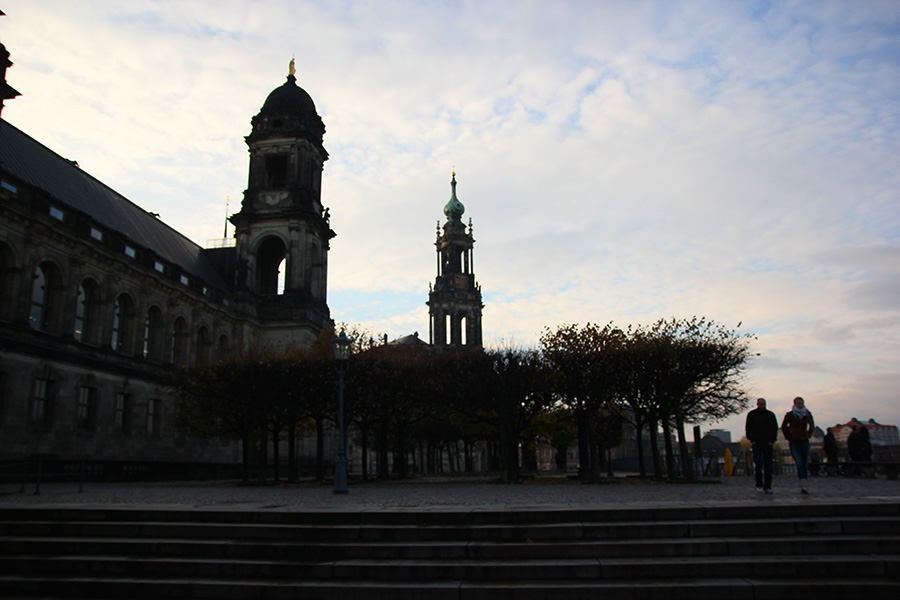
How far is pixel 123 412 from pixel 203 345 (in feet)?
39.1

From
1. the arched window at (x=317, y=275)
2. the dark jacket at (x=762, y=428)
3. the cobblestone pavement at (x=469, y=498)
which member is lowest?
the cobblestone pavement at (x=469, y=498)

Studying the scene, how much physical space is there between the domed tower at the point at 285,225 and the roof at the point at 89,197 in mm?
4042

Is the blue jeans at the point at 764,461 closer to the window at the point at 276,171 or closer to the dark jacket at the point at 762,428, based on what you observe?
the dark jacket at the point at 762,428

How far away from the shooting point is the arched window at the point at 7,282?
32875mm

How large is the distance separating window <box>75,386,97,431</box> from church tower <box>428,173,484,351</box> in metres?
64.4

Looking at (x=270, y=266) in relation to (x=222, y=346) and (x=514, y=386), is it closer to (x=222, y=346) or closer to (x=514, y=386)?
(x=222, y=346)

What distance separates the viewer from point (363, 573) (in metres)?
9.70

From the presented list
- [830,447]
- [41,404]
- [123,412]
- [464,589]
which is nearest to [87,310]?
[123,412]

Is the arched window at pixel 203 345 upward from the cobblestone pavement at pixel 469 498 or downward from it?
upward

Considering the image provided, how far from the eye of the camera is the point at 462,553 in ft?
33.7

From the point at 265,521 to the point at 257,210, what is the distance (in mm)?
53047

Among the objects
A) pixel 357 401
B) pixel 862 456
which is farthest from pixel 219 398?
pixel 862 456

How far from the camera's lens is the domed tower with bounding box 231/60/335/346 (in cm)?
5934

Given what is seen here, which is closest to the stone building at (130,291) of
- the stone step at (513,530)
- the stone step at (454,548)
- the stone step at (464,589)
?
the stone step at (454,548)
